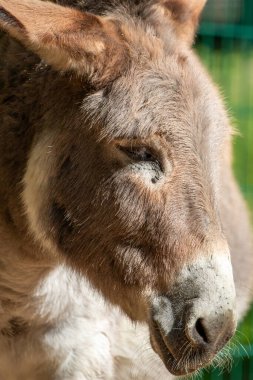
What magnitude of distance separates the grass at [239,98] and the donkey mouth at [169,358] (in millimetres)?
1892

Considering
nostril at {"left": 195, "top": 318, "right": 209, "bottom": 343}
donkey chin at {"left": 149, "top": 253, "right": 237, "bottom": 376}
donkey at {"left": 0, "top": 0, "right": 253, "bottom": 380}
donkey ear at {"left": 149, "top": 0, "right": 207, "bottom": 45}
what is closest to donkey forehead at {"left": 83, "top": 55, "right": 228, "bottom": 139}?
donkey at {"left": 0, "top": 0, "right": 253, "bottom": 380}

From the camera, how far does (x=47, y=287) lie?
3.97 meters

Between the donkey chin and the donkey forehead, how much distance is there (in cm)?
50

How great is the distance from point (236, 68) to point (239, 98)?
21 centimetres

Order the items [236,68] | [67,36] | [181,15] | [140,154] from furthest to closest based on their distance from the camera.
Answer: [236,68]
[181,15]
[140,154]
[67,36]

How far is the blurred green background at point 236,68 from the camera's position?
578cm

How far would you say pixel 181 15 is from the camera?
392cm

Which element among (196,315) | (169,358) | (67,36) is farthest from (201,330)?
(67,36)

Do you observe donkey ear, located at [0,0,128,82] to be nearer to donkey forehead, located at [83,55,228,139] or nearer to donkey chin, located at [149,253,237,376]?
donkey forehead, located at [83,55,228,139]

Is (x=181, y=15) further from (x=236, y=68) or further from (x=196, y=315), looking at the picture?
(x=236, y=68)

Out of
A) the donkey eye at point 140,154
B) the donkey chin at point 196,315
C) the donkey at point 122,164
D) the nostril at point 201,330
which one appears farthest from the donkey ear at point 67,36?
the nostril at point 201,330

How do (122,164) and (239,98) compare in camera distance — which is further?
(239,98)

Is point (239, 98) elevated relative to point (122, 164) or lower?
lower

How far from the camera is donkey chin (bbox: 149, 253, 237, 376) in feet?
10.6
